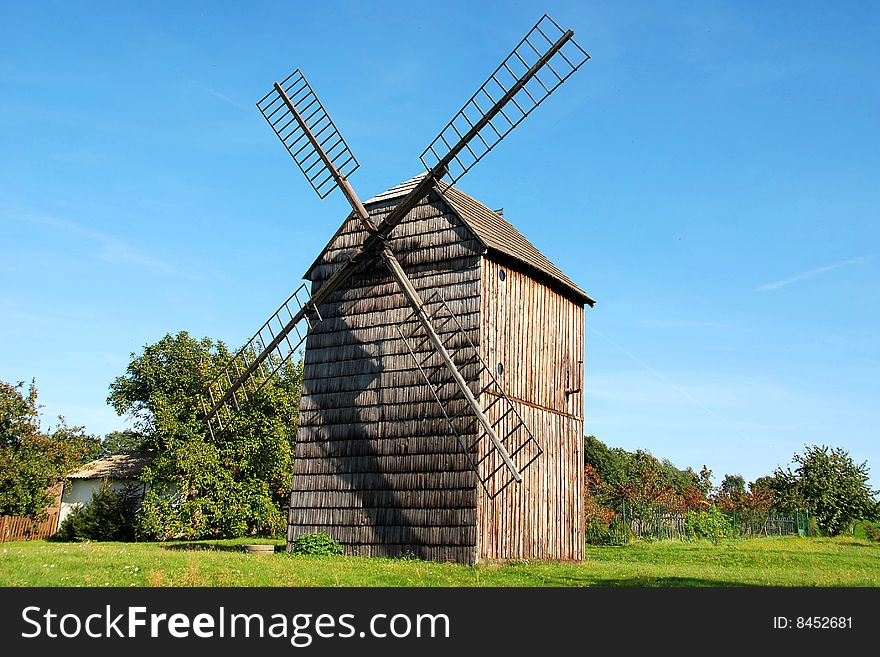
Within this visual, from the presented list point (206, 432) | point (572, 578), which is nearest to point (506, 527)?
point (572, 578)

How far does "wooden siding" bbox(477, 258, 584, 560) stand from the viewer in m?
18.7

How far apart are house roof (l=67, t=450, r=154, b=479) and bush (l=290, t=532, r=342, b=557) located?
20605 millimetres

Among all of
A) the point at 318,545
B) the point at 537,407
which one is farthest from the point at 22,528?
the point at 537,407

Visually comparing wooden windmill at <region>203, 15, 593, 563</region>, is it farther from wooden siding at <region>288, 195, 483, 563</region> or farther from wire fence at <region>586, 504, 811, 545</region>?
wire fence at <region>586, 504, 811, 545</region>

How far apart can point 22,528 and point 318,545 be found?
71.1 ft

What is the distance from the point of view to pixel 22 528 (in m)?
34.9

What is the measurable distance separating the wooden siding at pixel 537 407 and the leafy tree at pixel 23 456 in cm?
2437

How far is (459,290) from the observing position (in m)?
19.3

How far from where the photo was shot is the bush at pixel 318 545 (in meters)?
19.7

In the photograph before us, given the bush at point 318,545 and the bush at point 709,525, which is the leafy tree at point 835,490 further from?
the bush at point 318,545

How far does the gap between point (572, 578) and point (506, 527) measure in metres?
3.61

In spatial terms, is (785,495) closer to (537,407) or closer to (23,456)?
(537,407)

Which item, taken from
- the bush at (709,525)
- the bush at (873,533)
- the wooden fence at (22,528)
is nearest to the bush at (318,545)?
the wooden fence at (22,528)
